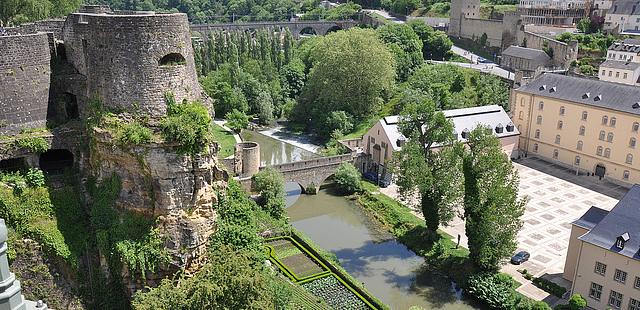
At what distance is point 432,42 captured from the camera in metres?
75.0

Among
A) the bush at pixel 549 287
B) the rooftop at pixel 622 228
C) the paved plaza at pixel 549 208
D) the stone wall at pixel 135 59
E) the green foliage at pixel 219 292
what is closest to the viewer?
the green foliage at pixel 219 292

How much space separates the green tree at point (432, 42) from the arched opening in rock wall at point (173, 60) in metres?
60.1

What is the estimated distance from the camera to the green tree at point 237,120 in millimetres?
51219

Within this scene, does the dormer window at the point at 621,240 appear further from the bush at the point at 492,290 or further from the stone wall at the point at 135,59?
the stone wall at the point at 135,59

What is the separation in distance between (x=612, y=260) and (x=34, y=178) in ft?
83.9

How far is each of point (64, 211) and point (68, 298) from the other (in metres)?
3.45

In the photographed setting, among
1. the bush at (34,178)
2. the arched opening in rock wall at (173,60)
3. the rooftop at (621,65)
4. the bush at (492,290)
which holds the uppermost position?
the arched opening in rock wall at (173,60)

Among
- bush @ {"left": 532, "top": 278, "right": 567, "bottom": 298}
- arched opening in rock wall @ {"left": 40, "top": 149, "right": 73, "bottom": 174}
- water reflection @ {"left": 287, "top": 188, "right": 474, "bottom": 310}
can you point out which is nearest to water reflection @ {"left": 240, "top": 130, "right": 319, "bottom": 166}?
water reflection @ {"left": 287, "top": 188, "right": 474, "bottom": 310}

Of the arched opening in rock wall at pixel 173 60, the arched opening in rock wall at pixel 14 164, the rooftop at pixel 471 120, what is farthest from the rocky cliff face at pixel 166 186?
the rooftop at pixel 471 120

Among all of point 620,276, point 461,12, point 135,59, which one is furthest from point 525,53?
point 135,59

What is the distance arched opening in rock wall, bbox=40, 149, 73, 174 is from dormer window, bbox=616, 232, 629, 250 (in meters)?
24.9

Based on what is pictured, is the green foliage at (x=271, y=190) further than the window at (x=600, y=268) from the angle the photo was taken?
Yes

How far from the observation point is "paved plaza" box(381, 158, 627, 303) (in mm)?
28797

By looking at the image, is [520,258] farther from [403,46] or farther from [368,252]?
[403,46]
